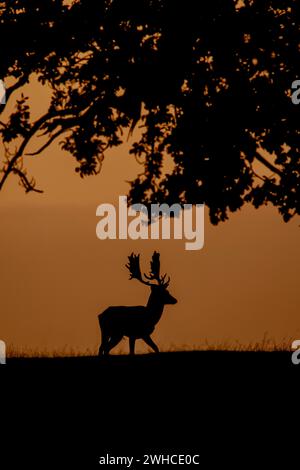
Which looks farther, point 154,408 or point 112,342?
point 112,342

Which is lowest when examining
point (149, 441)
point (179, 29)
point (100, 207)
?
point (149, 441)

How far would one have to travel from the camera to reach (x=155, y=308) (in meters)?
20.1

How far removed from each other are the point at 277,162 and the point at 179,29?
3.49m

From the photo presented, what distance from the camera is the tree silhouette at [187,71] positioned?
2152 centimetres

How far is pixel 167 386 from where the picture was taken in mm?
16750

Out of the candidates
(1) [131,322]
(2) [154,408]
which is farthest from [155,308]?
(2) [154,408]

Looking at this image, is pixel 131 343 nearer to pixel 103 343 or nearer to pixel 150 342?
pixel 150 342

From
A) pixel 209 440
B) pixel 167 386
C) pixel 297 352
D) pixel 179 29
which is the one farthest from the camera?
pixel 179 29

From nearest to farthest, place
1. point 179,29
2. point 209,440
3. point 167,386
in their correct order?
point 209,440 < point 167,386 < point 179,29

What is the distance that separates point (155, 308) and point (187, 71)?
16.0 feet

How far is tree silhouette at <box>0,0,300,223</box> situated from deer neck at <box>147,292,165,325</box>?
3.13 m

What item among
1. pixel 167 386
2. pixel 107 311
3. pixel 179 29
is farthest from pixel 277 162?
pixel 167 386

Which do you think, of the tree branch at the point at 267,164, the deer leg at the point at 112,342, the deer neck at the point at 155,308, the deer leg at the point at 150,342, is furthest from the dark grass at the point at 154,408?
the tree branch at the point at 267,164

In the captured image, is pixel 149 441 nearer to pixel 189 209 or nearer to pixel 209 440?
pixel 209 440
